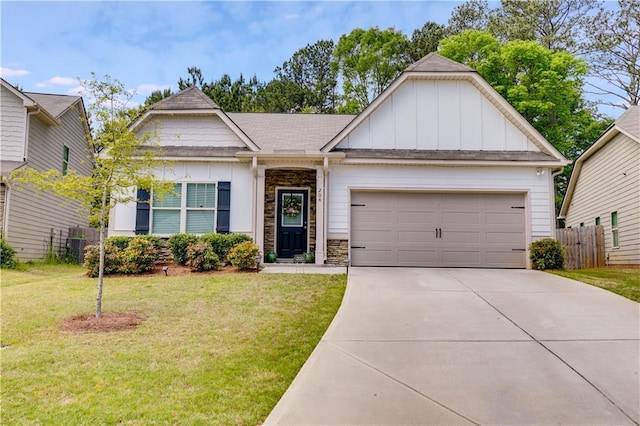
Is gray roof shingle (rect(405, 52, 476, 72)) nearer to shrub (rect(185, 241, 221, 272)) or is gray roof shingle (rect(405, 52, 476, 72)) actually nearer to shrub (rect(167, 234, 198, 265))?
shrub (rect(185, 241, 221, 272))

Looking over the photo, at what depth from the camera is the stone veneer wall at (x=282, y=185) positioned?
42.7 ft

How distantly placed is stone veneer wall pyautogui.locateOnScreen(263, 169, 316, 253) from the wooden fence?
8.14 m

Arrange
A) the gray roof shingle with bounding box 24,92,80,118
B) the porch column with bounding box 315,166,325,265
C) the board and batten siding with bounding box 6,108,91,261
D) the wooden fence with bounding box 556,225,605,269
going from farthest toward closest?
the gray roof shingle with bounding box 24,92,80,118
the wooden fence with bounding box 556,225,605,269
the board and batten siding with bounding box 6,108,91,261
the porch column with bounding box 315,166,325,265

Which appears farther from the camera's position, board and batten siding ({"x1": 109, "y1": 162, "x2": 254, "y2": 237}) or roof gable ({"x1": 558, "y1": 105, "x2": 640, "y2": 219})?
roof gable ({"x1": 558, "y1": 105, "x2": 640, "y2": 219})

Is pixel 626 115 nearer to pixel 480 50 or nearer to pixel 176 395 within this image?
pixel 480 50

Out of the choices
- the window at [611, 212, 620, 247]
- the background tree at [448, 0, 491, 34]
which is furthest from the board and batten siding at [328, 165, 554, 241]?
the background tree at [448, 0, 491, 34]

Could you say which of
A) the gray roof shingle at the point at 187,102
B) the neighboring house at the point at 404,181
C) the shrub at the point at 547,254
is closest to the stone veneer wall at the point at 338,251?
the neighboring house at the point at 404,181

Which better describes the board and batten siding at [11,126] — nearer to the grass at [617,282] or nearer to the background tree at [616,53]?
the grass at [617,282]

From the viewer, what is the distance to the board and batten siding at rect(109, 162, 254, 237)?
12078 millimetres

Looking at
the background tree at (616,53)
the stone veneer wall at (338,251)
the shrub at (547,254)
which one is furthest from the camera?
the background tree at (616,53)

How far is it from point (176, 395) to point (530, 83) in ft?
77.8

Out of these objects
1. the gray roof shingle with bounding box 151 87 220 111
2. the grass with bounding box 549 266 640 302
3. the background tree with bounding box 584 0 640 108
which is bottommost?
the grass with bounding box 549 266 640 302

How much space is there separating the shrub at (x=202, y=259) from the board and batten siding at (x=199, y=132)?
3354mm


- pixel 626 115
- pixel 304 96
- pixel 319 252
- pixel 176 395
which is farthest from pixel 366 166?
pixel 304 96
